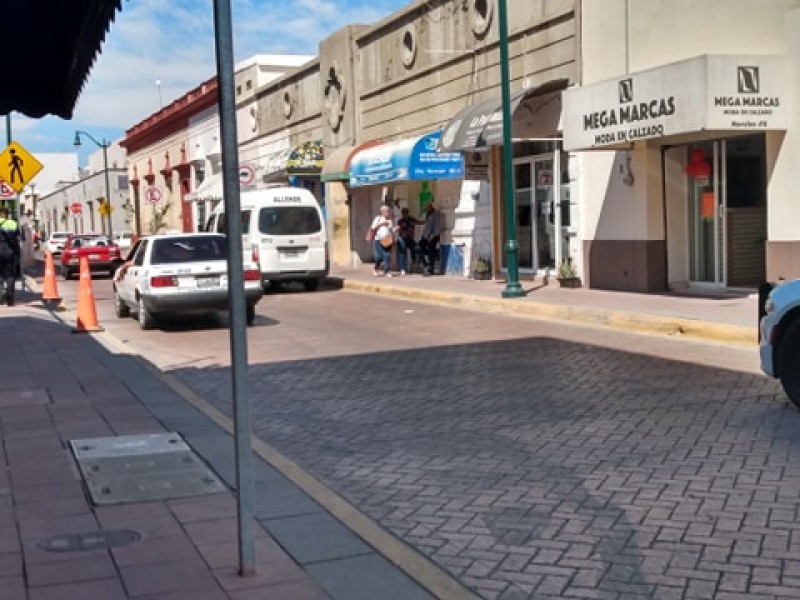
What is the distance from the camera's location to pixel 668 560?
15.2 ft

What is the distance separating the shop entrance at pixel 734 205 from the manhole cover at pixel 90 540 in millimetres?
12915

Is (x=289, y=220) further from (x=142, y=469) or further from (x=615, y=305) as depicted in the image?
(x=142, y=469)

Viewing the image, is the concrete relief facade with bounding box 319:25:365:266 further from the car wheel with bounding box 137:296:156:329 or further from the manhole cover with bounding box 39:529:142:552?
the manhole cover with bounding box 39:529:142:552

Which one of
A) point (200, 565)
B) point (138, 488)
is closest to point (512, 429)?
point (138, 488)

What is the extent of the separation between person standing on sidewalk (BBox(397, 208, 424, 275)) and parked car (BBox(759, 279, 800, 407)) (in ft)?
54.5

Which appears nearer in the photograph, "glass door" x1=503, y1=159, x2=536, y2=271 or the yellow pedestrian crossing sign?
the yellow pedestrian crossing sign

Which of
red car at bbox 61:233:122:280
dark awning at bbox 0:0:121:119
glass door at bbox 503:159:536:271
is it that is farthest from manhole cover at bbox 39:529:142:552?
red car at bbox 61:233:122:280

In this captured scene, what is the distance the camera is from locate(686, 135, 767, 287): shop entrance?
51.7 feet

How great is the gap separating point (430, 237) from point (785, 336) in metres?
16.5

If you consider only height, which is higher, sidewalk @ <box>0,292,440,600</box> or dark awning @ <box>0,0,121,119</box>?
dark awning @ <box>0,0,121,119</box>

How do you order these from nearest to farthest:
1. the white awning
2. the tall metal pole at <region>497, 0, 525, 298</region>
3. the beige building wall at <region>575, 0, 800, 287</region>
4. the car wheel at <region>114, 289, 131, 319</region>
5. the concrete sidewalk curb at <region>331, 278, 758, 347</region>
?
the concrete sidewalk curb at <region>331, 278, 758, 347</region>, the beige building wall at <region>575, 0, 800, 287</region>, the tall metal pole at <region>497, 0, 525, 298</region>, the car wheel at <region>114, 289, 131, 319</region>, the white awning

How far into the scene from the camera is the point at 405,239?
24.5 metres

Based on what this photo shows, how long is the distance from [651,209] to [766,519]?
12.4 meters

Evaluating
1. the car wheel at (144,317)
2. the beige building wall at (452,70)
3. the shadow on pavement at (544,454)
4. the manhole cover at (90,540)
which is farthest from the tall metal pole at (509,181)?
the manhole cover at (90,540)
